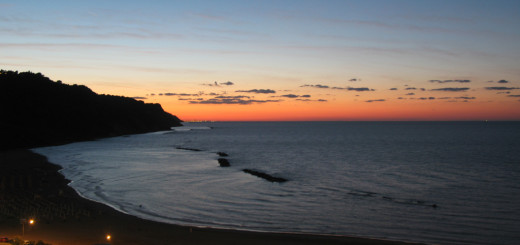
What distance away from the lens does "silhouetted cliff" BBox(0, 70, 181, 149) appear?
284ft

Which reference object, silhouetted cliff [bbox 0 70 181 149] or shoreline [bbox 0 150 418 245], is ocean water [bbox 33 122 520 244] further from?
silhouetted cliff [bbox 0 70 181 149]

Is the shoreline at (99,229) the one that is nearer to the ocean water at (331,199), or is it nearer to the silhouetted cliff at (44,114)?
the ocean water at (331,199)

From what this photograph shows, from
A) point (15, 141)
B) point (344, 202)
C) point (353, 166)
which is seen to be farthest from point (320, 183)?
point (15, 141)

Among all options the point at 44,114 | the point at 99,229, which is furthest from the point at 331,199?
the point at 44,114

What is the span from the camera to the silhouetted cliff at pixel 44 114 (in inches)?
3410

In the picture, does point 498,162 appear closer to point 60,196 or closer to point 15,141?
point 60,196

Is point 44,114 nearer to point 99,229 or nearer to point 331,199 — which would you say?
point 331,199

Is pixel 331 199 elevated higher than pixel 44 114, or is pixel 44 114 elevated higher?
pixel 44 114

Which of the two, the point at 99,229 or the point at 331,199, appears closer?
the point at 99,229

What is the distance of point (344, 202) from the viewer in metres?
28.0

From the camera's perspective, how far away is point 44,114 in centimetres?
10981

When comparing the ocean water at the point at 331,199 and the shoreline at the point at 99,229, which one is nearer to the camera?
the shoreline at the point at 99,229

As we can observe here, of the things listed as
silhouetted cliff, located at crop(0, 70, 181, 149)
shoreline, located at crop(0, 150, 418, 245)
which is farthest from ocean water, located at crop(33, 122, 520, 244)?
silhouetted cliff, located at crop(0, 70, 181, 149)

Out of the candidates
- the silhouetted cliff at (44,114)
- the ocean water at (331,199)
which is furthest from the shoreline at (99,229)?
the silhouetted cliff at (44,114)
